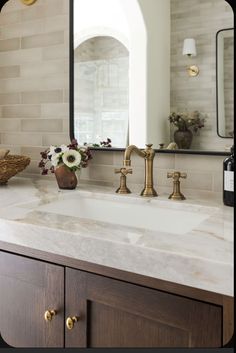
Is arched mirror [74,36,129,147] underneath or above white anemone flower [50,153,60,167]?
above

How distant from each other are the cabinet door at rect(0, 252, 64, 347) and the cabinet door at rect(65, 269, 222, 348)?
37 millimetres

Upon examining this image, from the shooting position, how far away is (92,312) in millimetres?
950

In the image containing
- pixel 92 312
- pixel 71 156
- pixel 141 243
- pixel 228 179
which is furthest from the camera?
pixel 71 156

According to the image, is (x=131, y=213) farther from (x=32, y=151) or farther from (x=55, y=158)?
(x=32, y=151)

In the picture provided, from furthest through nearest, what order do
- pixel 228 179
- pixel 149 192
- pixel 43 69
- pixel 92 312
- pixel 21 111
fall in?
pixel 21 111
pixel 43 69
pixel 149 192
pixel 228 179
pixel 92 312

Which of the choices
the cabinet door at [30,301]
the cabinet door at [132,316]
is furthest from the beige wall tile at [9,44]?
the cabinet door at [132,316]

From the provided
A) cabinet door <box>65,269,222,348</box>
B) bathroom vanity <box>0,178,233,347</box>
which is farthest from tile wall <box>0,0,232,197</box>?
cabinet door <box>65,269,222,348</box>

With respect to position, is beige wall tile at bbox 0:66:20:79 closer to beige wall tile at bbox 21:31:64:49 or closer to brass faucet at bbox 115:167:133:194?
beige wall tile at bbox 21:31:64:49

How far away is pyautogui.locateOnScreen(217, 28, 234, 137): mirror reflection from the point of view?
1259 millimetres

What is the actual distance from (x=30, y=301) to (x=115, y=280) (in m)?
0.30

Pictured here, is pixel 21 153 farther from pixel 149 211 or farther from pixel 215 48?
pixel 215 48

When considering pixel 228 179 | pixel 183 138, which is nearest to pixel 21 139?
pixel 183 138

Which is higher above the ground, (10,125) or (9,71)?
(9,71)

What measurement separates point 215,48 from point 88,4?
0.63 metres
